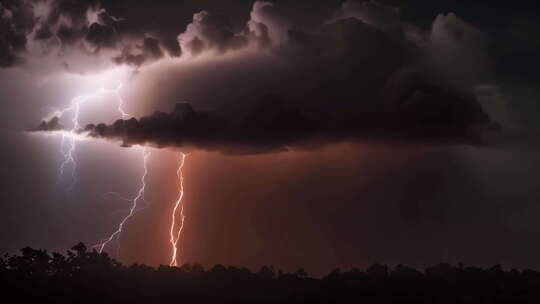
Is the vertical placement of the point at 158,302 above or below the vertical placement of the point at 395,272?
below

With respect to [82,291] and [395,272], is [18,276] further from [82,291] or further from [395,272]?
[395,272]

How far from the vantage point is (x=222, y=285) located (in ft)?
351

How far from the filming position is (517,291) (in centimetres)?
10969

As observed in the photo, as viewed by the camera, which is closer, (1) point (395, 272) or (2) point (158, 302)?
(2) point (158, 302)

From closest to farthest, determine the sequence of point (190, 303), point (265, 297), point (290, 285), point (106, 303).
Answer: point (106, 303) → point (190, 303) → point (265, 297) → point (290, 285)

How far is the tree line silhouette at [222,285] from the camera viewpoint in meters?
89.6

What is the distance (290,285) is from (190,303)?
27.1 meters

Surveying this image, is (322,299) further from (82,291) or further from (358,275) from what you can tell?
(82,291)

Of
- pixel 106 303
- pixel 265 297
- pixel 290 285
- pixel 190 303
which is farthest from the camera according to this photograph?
pixel 290 285

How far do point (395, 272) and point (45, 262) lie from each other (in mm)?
57575

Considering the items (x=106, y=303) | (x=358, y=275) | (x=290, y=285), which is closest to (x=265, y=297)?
(x=290, y=285)

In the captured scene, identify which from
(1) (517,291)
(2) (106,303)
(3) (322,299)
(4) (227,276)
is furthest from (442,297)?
(2) (106,303)

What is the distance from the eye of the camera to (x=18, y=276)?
90188 millimetres

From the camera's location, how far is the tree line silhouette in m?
89.6
